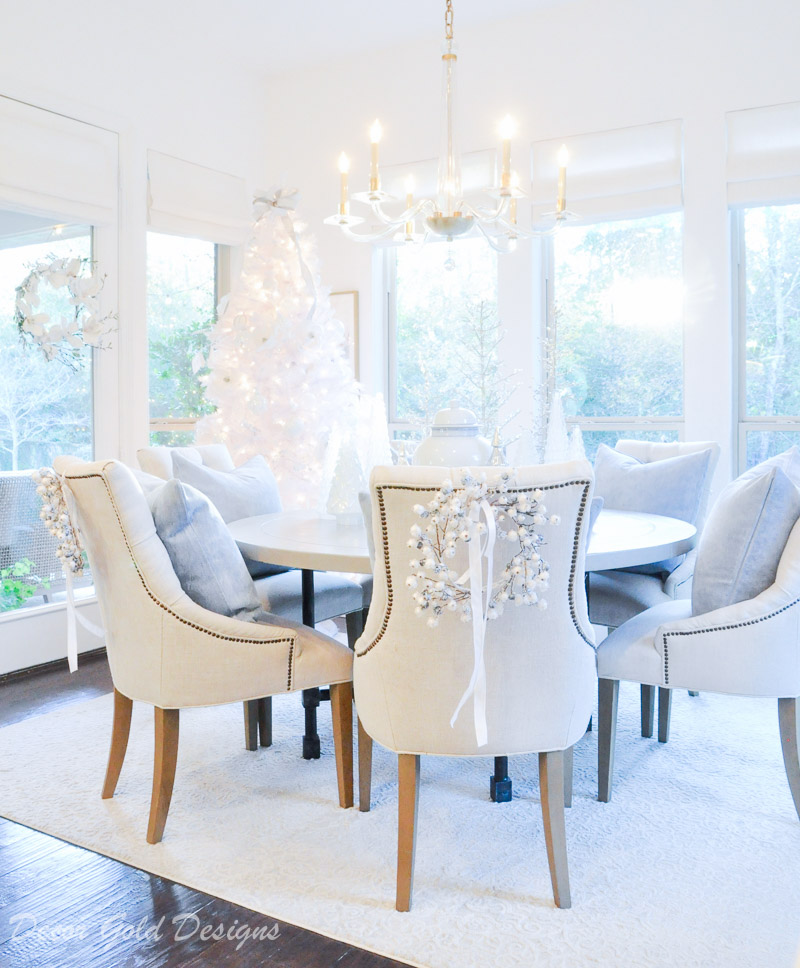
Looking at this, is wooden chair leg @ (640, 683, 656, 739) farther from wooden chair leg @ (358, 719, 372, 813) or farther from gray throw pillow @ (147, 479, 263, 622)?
gray throw pillow @ (147, 479, 263, 622)

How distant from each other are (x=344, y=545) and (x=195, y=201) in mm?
3464

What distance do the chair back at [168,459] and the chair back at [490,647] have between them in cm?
157

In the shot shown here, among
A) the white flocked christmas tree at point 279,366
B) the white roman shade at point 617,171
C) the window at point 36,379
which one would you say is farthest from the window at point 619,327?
the window at point 36,379

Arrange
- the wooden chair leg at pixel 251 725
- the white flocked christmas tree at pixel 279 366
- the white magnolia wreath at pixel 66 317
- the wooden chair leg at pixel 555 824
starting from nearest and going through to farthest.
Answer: the wooden chair leg at pixel 555 824 < the wooden chair leg at pixel 251 725 < the white magnolia wreath at pixel 66 317 < the white flocked christmas tree at pixel 279 366

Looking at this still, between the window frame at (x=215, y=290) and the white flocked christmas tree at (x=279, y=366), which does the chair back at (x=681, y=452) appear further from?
the window frame at (x=215, y=290)

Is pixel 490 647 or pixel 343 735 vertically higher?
pixel 490 647

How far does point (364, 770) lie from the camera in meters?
2.35

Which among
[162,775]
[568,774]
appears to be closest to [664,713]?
[568,774]

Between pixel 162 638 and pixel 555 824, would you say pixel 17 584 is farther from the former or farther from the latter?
pixel 555 824

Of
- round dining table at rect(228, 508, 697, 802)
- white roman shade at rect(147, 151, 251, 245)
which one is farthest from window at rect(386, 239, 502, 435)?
round dining table at rect(228, 508, 697, 802)

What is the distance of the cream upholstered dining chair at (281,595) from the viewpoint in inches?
114

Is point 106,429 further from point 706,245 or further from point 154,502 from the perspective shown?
point 706,245

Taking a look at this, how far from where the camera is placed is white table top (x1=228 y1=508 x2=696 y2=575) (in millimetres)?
2164

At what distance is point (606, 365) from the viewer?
4.83 m
